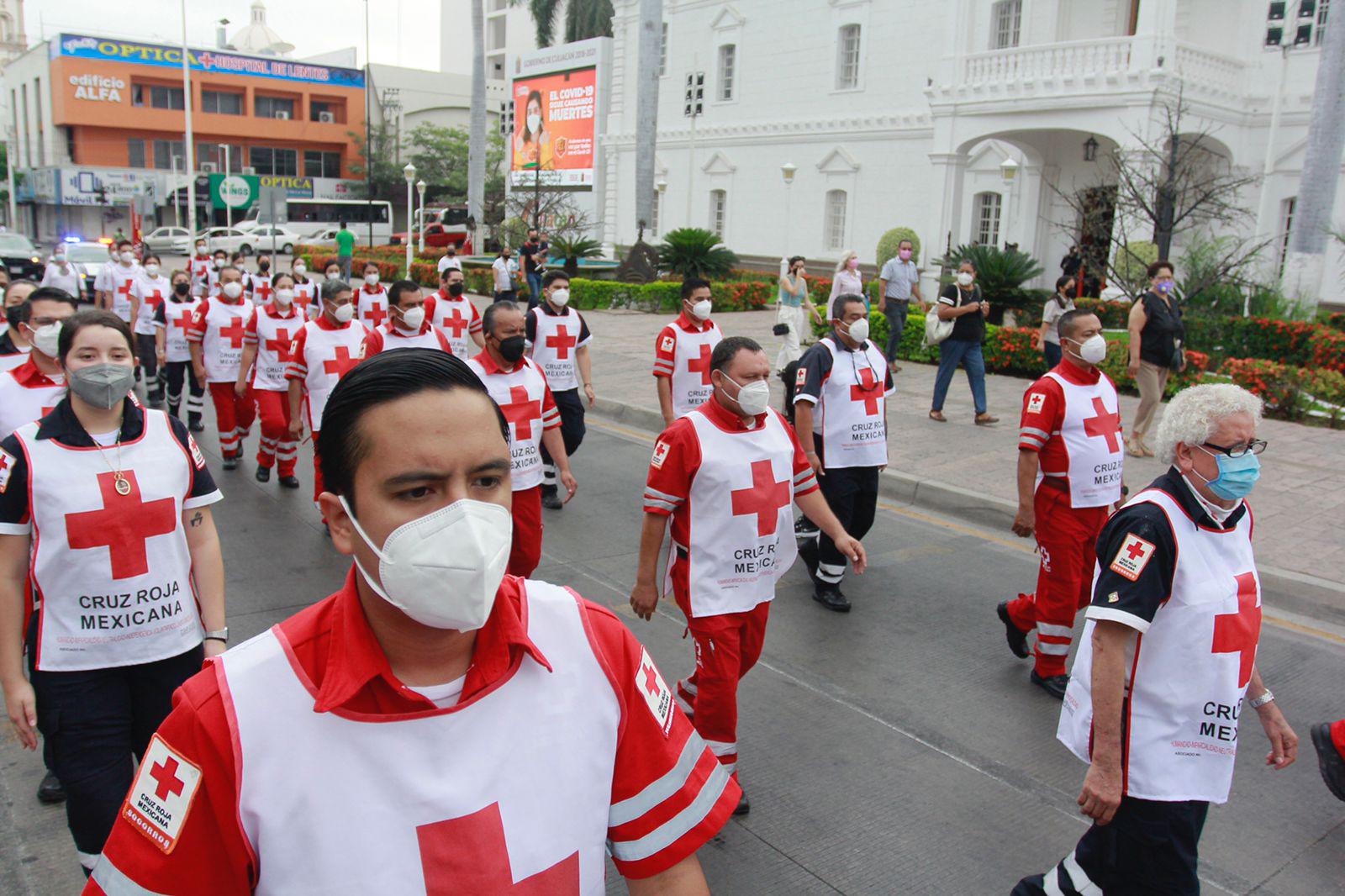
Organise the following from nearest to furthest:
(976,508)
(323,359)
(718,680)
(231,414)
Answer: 1. (718,680)
2. (323,359)
3. (976,508)
4. (231,414)

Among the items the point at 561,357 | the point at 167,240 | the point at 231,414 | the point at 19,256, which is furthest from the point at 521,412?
the point at 167,240

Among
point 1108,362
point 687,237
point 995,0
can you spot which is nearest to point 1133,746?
point 1108,362

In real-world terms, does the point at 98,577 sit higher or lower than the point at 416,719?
lower

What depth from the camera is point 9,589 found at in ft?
11.2

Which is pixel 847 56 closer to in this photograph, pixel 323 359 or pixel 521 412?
pixel 323 359

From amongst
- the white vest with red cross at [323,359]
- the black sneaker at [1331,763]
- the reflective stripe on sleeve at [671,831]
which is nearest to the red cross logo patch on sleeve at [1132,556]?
the reflective stripe on sleeve at [671,831]

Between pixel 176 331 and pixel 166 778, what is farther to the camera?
pixel 176 331

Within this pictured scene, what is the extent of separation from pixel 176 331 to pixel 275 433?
364cm

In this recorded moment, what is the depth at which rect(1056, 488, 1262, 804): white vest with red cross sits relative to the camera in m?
3.16

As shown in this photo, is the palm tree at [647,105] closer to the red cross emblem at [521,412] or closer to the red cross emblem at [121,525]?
the red cross emblem at [521,412]

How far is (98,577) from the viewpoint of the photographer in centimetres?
A: 351

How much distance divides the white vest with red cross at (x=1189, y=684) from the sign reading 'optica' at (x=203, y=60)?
70.1 meters

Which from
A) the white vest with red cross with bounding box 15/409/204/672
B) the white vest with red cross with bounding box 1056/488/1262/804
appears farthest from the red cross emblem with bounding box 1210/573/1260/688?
the white vest with red cross with bounding box 15/409/204/672

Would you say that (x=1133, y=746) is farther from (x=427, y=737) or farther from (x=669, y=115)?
(x=669, y=115)
